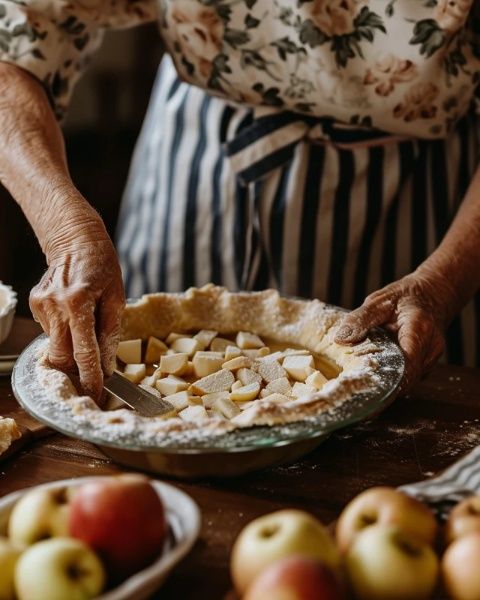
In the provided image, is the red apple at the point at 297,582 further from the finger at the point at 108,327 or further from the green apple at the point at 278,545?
the finger at the point at 108,327

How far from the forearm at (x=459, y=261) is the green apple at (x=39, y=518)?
0.97m

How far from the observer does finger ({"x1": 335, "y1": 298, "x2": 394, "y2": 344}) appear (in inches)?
59.4

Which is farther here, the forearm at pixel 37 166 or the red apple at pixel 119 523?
the forearm at pixel 37 166

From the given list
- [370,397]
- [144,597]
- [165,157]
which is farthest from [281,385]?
[165,157]

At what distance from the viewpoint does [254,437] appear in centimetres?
114

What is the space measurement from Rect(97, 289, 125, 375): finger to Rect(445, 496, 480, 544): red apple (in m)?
0.65

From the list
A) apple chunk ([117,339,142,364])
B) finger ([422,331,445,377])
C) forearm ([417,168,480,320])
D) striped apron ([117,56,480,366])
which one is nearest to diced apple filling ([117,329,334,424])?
apple chunk ([117,339,142,364])

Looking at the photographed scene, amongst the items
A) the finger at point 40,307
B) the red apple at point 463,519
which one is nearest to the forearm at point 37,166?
the finger at point 40,307

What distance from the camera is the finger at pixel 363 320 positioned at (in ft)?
4.95

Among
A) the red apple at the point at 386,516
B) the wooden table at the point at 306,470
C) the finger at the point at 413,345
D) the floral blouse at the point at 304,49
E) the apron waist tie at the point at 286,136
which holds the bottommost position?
the wooden table at the point at 306,470

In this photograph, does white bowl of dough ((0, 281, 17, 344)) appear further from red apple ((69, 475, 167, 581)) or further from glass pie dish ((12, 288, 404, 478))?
red apple ((69, 475, 167, 581))

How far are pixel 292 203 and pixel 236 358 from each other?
69cm

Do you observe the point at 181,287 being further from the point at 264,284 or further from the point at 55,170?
the point at 55,170

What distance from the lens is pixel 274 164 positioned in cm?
207
